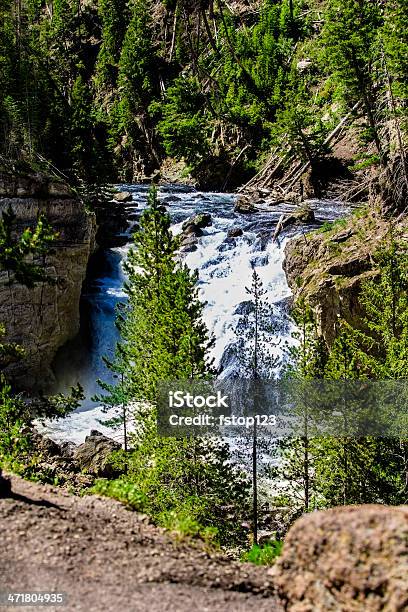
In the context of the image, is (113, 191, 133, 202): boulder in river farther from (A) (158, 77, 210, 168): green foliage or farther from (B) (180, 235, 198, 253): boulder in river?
(A) (158, 77, 210, 168): green foliage

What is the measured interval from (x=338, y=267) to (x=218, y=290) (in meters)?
Result: 8.47

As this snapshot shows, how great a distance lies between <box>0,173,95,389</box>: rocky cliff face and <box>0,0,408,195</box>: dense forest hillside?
4.86m

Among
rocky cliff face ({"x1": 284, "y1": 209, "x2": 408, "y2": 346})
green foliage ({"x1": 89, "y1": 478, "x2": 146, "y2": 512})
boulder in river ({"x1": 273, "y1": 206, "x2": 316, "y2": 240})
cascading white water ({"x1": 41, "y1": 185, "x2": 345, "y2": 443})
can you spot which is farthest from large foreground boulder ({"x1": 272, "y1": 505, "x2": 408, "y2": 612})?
boulder in river ({"x1": 273, "y1": 206, "x2": 316, "y2": 240})

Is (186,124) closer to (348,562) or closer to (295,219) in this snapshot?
(295,219)

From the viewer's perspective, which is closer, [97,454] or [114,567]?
[114,567]

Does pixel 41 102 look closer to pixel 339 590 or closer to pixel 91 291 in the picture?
pixel 91 291

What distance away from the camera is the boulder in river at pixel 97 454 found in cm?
2380

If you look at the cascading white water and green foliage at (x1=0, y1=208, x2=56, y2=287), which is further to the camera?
the cascading white water

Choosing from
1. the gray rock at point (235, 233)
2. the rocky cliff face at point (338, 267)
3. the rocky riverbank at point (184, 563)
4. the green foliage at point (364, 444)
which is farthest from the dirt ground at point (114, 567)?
the gray rock at point (235, 233)

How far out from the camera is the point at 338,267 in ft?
85.8

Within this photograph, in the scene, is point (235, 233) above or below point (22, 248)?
above

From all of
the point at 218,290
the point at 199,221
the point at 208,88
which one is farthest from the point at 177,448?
the point at 208,88

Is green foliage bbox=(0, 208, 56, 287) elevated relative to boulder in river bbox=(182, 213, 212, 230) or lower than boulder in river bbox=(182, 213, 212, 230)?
lower

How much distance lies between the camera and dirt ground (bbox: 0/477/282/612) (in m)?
6.60
